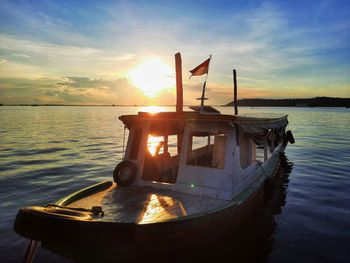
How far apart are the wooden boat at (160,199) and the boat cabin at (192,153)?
3 centimetres

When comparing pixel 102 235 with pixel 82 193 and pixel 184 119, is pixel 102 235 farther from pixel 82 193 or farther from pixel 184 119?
pixel 184 119

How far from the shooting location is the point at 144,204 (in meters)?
8.05

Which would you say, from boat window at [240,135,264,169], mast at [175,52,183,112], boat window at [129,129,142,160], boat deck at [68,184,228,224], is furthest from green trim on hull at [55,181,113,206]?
mast at [175,52,183,112]

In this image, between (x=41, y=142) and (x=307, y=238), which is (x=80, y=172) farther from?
(x=41, y=142)

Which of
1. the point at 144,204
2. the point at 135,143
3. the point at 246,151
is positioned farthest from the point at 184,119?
the point at 246,151

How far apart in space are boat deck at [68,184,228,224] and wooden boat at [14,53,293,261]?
0.09ft

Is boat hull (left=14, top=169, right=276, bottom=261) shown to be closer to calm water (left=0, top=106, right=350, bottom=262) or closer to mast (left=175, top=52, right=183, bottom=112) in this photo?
calm water (left=0, top=106, right=350, bottom=262)

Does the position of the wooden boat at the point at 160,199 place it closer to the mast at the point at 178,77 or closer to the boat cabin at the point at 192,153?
the boat cabin at the point at 192,153

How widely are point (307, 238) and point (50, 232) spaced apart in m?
8.62

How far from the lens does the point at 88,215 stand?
6.62 meters

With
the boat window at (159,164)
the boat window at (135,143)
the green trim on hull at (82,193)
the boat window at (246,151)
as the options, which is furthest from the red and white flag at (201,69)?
the green trim on hull at (82,193)

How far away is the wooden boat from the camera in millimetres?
6129

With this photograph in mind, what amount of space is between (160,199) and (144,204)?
638 millimetres

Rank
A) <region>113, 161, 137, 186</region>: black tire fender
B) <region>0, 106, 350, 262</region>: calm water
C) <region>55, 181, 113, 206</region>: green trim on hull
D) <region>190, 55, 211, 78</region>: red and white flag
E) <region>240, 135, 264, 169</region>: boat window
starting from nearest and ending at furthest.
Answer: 1. <region>55, 181, 113, 206</region>: green trim on hull
2. <region>0, 106, 350, 262</region>: calm water
3. <region>113, 161, 137, 186</region>: black tire fender
4. <region>240, 135, 264, 169</region>: boat window
5. <region>190, 55, 211, 78</region>: red and white flag
